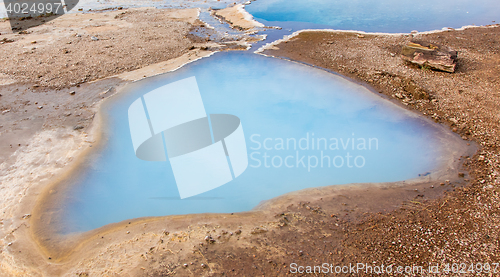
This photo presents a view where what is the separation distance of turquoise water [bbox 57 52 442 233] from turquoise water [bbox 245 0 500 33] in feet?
26.1

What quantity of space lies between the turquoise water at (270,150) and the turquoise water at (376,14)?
7960 millimetres

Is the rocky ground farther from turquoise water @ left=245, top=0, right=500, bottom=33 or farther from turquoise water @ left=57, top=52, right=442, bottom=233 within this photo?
turquoise water @ left=245, top=0, right=500, bottom=33

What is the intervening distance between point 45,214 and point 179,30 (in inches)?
506

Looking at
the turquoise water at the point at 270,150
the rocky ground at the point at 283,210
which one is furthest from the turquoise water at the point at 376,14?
the turquoise water at the point at 270,150

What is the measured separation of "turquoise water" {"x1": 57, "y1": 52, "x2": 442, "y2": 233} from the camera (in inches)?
257

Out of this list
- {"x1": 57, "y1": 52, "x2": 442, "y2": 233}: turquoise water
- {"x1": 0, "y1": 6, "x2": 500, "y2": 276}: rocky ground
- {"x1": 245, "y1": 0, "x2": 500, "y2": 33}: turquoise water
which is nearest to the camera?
{"x1": 0, "y1": 6, "x2": 500, "y2": 276}: rocky ground

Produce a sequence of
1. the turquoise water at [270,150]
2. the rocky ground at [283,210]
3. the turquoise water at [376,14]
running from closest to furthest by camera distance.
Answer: the rocky ground at [283,210] < the turquoise water at [270,150] < the turquoise water at [376,14]

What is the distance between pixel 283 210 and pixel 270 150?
87.1 inches

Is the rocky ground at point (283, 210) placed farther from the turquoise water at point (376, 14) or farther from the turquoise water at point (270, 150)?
the turquoise water at point (376, 14)

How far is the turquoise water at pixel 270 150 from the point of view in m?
6.52

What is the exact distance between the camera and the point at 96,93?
1048cm

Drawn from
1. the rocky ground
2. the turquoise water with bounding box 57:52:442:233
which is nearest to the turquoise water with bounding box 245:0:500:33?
the rocky ground

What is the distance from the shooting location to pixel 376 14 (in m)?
18.6

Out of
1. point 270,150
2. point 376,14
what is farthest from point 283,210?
point 376,14
